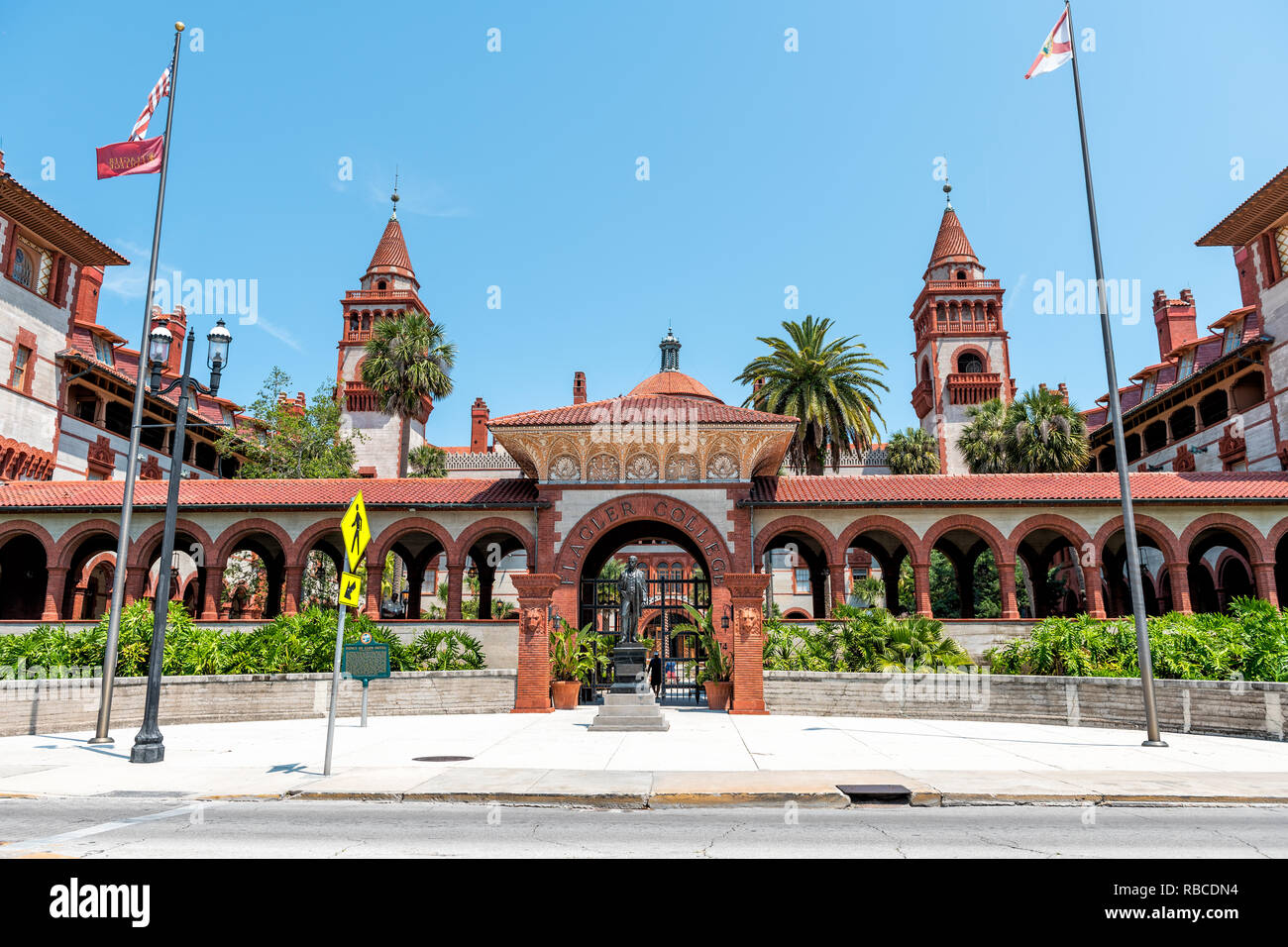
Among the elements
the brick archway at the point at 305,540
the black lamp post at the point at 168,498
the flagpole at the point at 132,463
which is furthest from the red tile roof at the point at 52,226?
the black lamp post at the point at 168,498

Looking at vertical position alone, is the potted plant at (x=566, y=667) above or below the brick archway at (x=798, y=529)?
below

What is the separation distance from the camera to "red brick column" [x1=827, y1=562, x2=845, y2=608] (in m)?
25.1

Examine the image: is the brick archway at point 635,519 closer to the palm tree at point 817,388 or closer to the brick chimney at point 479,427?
the palm tree at point 817,388

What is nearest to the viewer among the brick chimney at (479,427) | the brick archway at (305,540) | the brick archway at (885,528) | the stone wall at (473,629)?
the stone wall at (473,629)

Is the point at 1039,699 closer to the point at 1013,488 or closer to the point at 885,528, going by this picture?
the point at 885,528

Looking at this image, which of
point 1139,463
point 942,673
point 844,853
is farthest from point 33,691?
point 1139,463

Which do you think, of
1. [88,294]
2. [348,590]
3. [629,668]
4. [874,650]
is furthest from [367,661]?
[88,294]

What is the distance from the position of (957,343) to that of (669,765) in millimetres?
57220

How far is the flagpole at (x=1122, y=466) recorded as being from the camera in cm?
1335

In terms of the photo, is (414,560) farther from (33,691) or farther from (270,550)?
(33,691)

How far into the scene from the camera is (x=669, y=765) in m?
11.1

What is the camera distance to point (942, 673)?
17.9 m

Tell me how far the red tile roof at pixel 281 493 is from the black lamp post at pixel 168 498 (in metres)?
13.5

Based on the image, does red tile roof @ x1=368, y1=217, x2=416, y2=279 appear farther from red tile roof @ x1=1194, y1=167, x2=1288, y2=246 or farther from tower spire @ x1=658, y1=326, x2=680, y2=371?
red tile roof @ x1=1194, y1=167, x2=1288, y2=246
